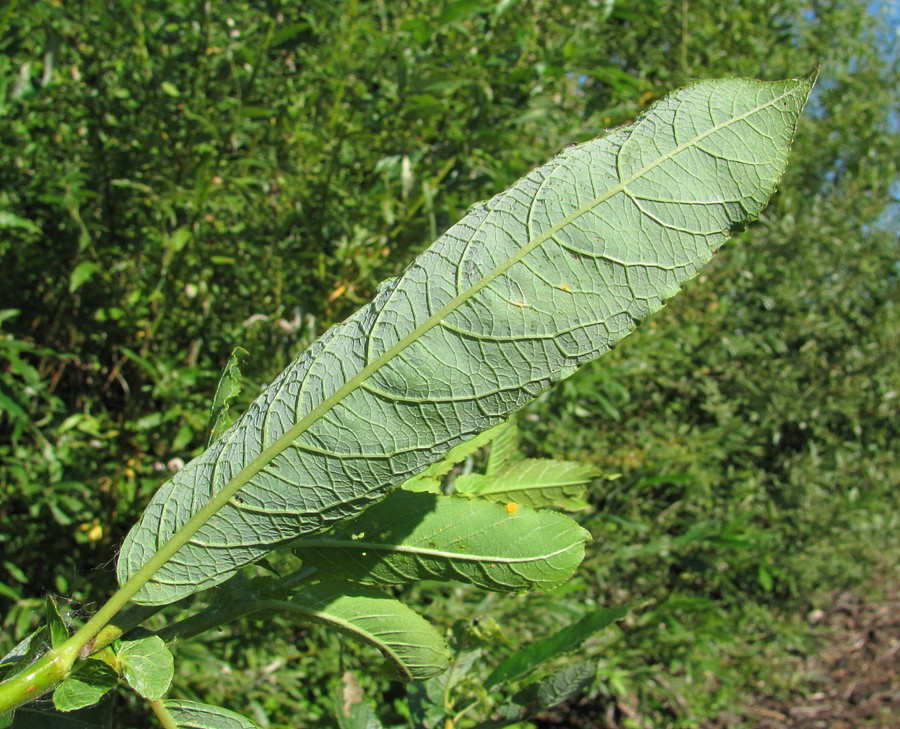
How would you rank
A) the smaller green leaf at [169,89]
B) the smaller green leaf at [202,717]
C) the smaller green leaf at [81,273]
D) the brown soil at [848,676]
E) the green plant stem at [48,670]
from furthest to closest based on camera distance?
the brown soil at [848,676], the smaller green leaf at [169,89], the smaller green leaf at [81,273], the smaller green leaf at [202,717], the green plant stem at [48,670]

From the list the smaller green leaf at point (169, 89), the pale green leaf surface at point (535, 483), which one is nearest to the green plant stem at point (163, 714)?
the pale green leaf surface at point (535, 483)

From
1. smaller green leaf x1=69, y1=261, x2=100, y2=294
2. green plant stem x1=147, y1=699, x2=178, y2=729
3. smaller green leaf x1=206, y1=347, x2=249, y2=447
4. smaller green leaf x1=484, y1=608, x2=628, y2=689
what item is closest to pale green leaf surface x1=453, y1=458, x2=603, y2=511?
smaller green leaf x1=484, y1=608, x2=628, y2=689

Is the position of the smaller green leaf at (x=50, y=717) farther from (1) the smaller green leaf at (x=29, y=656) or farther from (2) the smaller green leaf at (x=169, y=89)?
(2) the smaller green leaf at (x=169, y=89)

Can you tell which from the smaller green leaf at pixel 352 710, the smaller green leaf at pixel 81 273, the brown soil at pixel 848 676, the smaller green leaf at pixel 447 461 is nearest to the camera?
the smaller green leaf at pixel 447 461

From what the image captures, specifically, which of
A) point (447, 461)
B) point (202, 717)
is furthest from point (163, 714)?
point (447, 461)

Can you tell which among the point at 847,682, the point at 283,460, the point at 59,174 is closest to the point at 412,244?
the point at 59,174

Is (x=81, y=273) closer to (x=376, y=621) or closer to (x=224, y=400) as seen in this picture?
(x=224, y=400)
